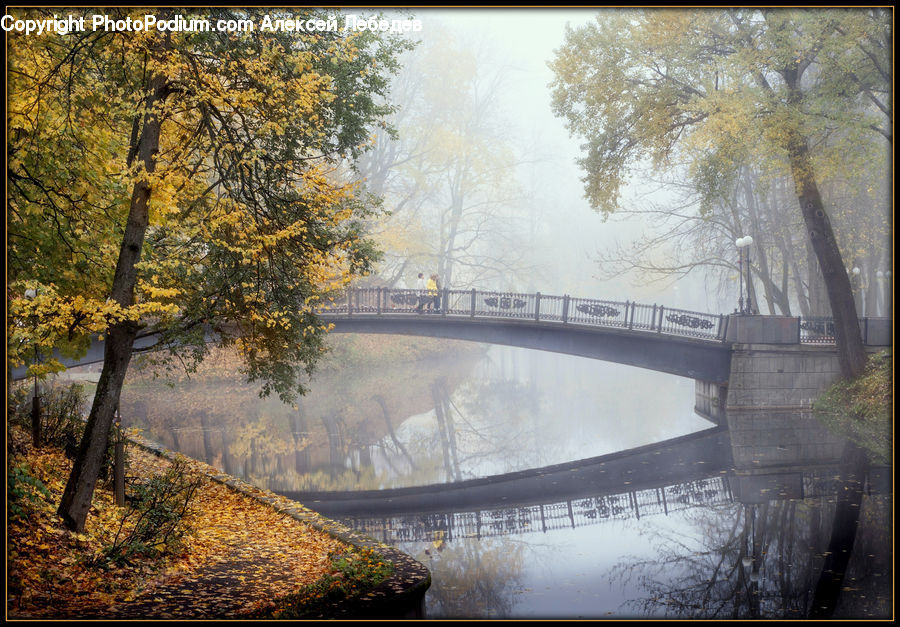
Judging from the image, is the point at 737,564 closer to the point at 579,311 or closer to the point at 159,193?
the point at 159,193

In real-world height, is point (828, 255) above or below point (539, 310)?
above

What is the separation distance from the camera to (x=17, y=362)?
7.74 meters

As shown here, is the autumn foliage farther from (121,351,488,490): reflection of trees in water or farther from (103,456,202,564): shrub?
(121,351,488,490): reflection of trees in water

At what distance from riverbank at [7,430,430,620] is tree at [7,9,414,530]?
67cm

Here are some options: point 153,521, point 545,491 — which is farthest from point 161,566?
point 545,491

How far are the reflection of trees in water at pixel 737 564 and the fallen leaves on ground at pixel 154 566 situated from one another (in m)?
3.61

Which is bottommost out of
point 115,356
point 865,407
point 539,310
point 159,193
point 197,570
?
point 197,570

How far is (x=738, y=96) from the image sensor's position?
15969 mm

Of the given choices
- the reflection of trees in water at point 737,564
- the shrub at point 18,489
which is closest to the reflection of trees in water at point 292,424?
the shrub at point 18,489

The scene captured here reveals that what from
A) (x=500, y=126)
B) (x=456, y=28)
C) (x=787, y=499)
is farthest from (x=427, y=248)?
(x=787, y=499)

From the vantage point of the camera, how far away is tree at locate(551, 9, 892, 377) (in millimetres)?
15016

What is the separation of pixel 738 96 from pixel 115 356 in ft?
45.2

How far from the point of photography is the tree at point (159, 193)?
685 centimetres

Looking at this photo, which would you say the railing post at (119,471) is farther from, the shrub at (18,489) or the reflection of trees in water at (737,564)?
the reflection of trees in water at (737,564)
